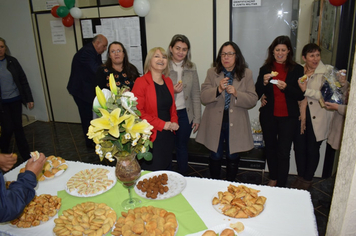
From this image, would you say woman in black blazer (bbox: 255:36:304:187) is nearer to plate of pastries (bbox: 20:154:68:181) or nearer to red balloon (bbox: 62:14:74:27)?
plate of pastries (bbox: 20:154:68:181)

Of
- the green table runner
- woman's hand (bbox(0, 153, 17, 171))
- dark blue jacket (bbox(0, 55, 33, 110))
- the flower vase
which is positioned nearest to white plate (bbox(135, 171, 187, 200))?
the green table runner

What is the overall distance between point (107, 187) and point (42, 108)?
4.66 meters

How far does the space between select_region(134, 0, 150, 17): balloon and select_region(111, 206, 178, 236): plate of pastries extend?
3069 millimetres

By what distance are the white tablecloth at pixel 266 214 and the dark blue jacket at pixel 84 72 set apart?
88.1 inches

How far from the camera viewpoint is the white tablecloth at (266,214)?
1319 millimetres

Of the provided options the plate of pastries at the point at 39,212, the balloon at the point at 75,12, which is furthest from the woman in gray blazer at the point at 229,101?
the balloon at the point at 75,12

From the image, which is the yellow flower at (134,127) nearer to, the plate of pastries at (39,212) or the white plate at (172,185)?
the white plate at (172,185)

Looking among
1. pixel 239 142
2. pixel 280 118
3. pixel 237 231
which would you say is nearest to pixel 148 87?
pixel 239 142

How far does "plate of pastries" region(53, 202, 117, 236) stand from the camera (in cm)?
130

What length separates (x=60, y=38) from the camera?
4.98 m

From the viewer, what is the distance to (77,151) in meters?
4.14

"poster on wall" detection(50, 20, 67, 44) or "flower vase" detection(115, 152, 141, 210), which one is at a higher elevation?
"poster on wall" detection(50, 20, 67, 44)

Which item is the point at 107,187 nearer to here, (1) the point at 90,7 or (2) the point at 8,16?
(1) the point at 90,7

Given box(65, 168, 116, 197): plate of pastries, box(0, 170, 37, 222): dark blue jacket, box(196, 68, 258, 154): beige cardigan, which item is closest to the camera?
box(0, 170, 37, 222): dark blue jacket
